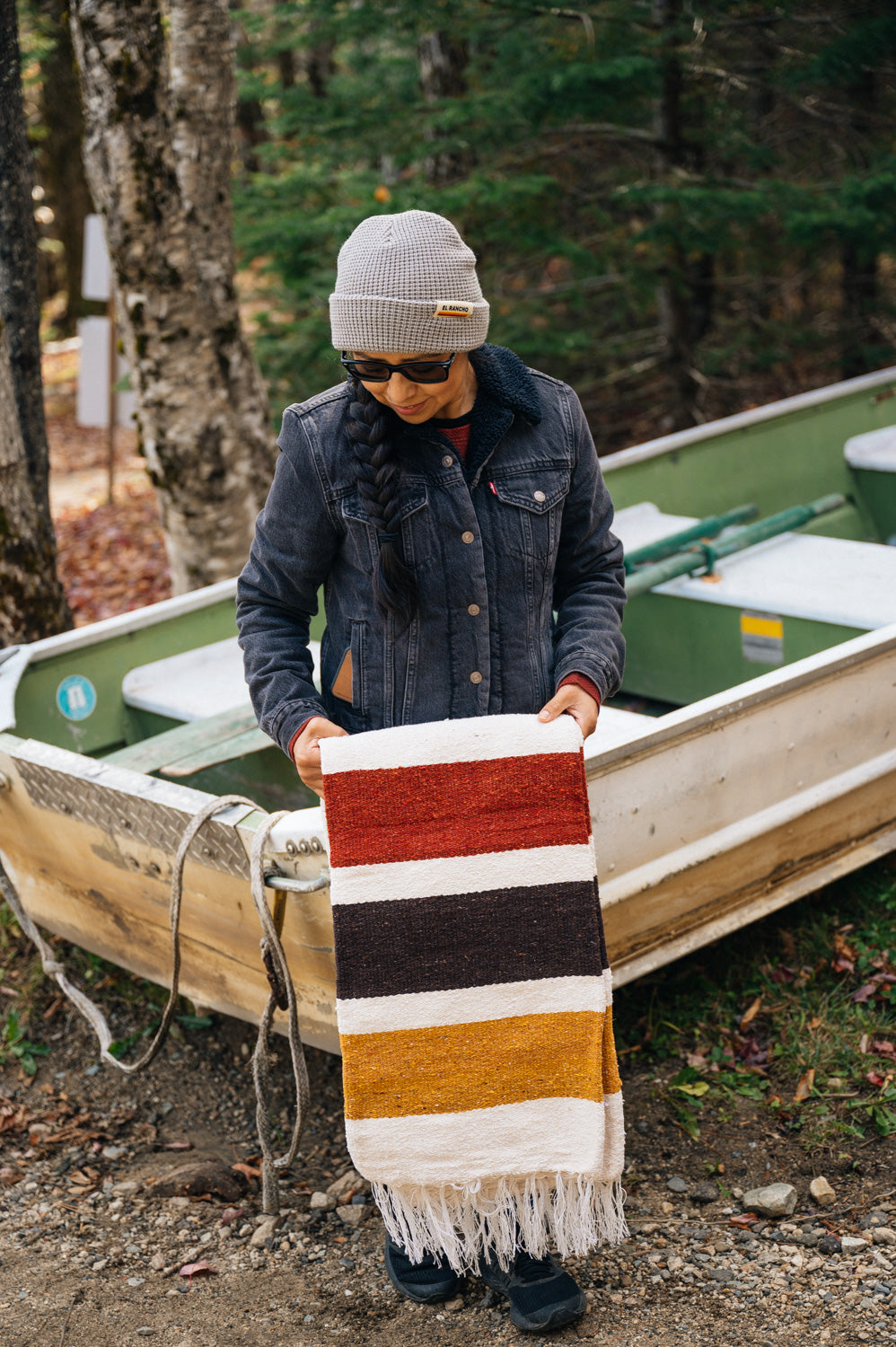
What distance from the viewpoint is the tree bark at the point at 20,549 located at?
4.32m

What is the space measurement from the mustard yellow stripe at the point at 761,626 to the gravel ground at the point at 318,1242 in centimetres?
162

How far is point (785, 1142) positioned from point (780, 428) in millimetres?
3480

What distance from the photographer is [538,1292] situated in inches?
94.6

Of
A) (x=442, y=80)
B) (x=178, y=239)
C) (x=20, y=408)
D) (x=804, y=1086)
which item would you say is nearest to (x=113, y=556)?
(x=178, y=239)

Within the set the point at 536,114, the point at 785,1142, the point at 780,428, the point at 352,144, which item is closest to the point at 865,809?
the point at 785,1142

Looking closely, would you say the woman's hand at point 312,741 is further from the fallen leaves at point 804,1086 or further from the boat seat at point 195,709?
the fallen leaves at point 804,1086

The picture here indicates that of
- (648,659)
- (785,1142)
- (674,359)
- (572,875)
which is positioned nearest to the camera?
(572,875)

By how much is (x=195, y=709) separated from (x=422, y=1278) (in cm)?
192

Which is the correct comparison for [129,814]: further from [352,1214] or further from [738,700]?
[738,700]

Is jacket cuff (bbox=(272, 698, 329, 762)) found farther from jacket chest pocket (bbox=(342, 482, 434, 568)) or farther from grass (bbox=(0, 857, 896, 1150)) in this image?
grass (bbox=(0, 857, 896, 1150))

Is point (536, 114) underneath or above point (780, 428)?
above

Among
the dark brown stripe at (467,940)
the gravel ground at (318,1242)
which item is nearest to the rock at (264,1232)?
the gravel ground at (318,1242)

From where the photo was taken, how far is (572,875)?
214cm

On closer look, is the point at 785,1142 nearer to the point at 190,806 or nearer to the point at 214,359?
the point at 190,806
